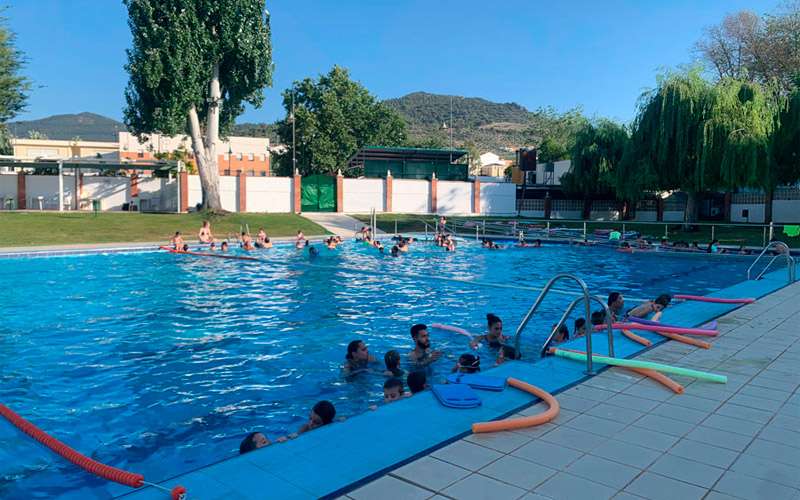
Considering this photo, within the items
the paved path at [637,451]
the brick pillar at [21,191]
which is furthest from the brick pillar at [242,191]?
the paved path at [637,451]

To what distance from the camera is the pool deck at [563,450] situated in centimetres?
347

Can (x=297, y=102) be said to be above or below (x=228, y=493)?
above

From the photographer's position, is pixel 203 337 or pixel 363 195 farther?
pixel 363 195

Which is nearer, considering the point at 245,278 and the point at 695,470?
the point at 695,470

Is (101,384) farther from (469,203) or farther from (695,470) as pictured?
(469,203)

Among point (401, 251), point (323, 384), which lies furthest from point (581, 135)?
point (323, 384)

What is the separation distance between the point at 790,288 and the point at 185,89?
28.1m

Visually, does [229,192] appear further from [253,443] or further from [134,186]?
[253,443]

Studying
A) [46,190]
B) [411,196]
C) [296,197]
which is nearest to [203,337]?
[296,197]

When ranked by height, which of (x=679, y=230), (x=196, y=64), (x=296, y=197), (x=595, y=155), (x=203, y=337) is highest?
(x=196, y=64)

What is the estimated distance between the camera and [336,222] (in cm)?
3706

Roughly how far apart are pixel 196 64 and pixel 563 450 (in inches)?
1227

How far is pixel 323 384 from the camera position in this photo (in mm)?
7742

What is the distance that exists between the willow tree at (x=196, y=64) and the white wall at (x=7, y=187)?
10.4m
